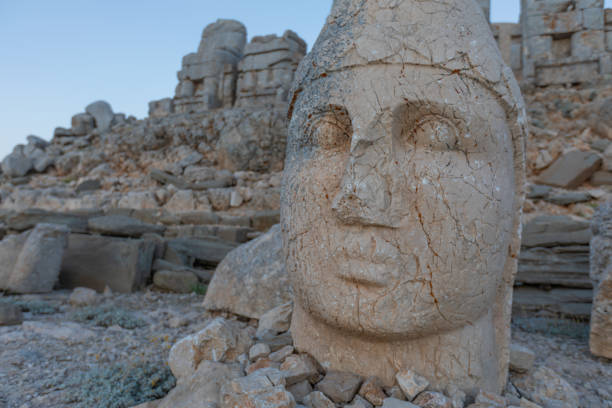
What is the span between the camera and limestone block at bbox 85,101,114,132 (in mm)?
17312

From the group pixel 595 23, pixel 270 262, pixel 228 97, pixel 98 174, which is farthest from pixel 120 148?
pixel 595 23

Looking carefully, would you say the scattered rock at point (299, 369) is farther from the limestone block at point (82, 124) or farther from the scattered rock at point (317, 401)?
the limestone block at point (82, 124)

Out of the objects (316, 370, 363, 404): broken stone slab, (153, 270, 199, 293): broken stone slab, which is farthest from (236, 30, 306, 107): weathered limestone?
(316, 370, 363, 404): broken stone slab

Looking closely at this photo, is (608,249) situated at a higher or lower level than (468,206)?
lower

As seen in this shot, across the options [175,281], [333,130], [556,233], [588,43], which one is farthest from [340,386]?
[588,43]

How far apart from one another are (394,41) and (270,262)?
2.51 m

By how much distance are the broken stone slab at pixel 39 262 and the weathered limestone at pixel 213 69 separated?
39.4 feet

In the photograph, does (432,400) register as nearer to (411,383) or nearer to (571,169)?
(411,383)

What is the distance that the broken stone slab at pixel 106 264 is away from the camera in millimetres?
5414

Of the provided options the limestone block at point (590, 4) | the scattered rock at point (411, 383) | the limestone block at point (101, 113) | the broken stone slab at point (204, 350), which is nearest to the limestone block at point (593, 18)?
the limestone block at point (590, 4)

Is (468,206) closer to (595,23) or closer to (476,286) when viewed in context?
(476,286)

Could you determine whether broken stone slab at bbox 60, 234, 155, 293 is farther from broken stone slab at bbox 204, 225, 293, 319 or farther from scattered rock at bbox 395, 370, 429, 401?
scattered rock at bbox 395, 370, 429, 401

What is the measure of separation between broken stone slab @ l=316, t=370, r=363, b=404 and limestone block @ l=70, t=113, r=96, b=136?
1862cm

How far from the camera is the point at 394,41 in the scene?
5.75ft
